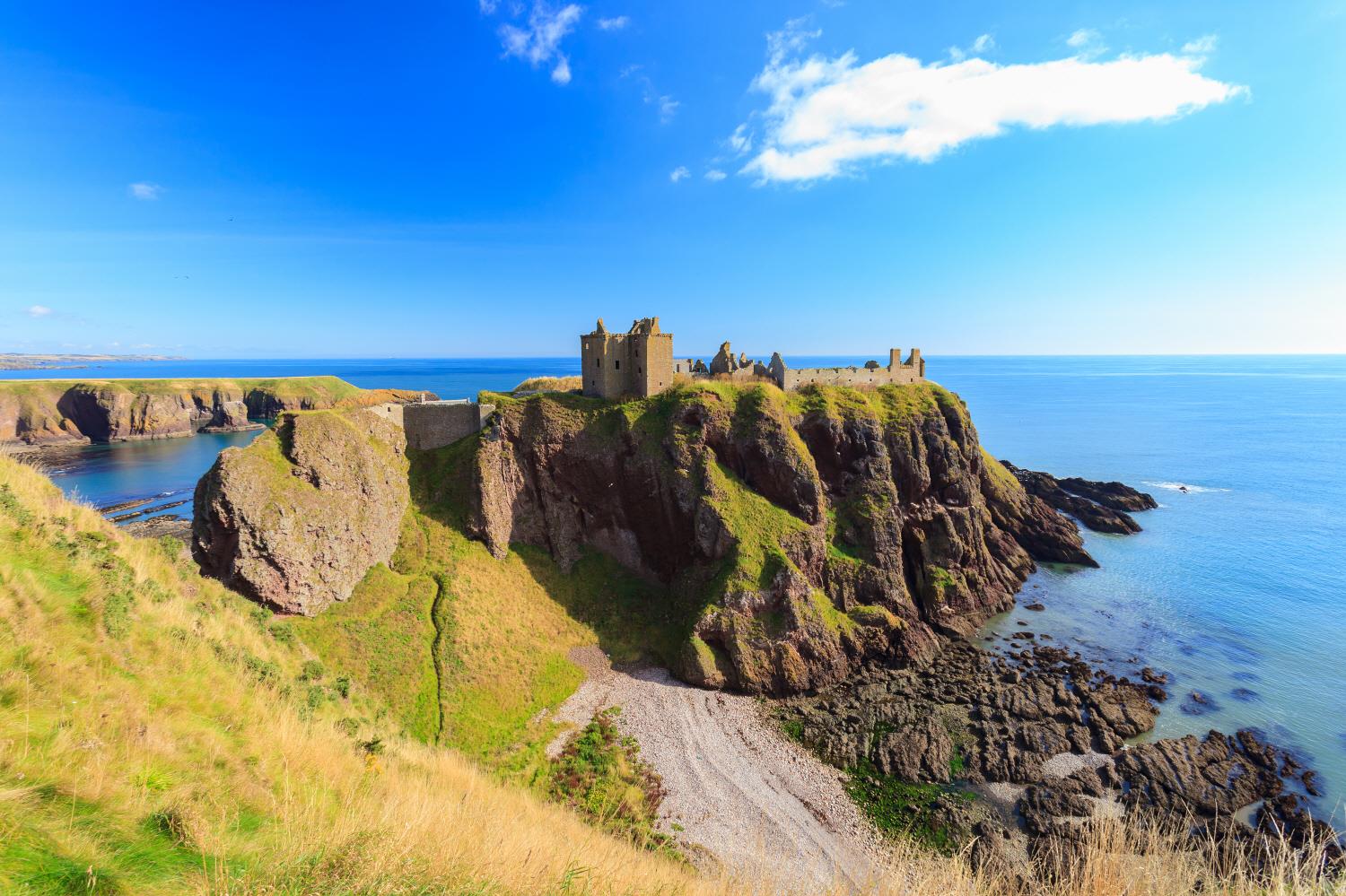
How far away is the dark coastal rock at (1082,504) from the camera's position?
70.1 metres

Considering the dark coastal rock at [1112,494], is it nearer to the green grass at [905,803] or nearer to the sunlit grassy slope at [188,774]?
the green grass at [905,803]

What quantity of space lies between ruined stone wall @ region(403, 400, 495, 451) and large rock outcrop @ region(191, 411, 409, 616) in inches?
186

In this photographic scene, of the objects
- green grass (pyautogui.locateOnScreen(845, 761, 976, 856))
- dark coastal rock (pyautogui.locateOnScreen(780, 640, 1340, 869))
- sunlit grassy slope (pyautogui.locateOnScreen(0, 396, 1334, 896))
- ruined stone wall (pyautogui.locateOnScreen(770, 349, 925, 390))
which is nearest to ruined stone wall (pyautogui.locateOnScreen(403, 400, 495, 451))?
sunlit grassy slope (pyautogui.locateOnScreen(0, 396, 1334, 896))

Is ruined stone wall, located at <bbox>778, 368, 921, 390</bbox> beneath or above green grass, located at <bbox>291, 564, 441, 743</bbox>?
above

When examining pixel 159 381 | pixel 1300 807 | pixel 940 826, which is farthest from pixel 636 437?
pixel 159 381

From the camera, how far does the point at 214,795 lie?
23.9 feet

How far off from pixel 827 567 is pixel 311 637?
3572cm

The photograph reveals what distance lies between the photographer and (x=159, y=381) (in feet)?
452

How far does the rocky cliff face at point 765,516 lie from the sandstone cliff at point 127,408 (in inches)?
3003

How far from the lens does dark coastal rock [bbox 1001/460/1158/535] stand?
2761 inches

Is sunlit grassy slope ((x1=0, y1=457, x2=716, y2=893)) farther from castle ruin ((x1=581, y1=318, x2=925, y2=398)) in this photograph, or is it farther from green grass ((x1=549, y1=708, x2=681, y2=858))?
castle ruin ((x1=581, y1=318, x2=925, y2=398))

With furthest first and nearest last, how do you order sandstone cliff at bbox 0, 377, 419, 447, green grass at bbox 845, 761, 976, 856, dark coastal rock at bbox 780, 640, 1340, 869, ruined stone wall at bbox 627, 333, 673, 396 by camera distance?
sandstone cliff at bbox 0, 377, 419, 447
ruined stone wall at bbox 627, 333, 673, 396
dark coastal rock at bbox 780, 640, 1340, 869
green grass at bbox 845, 761, 976, 856

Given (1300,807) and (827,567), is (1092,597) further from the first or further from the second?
(827,567)

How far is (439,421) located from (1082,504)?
86.1 meters
